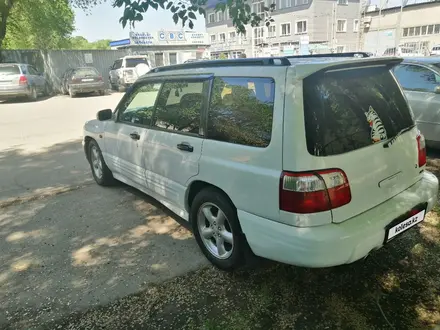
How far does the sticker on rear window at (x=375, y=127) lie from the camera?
2.62 meters

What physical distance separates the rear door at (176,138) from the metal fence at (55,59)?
2174 cm

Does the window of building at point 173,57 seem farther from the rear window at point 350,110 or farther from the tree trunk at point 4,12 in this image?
the rear window at point 350,110

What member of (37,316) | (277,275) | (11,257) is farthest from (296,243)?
(11,257)

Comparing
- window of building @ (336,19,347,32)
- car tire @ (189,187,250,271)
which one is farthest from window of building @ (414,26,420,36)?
car tire @ (189,187,250,271)

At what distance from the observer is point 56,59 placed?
75.7ft

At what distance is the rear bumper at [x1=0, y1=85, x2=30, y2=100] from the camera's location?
16.9 meters

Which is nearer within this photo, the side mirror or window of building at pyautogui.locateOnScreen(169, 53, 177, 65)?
the side mirror

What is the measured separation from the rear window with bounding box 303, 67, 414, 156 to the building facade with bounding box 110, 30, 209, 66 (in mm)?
36761

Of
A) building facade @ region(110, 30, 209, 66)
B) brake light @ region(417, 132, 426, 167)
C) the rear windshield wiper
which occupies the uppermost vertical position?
building facade @ region(110, 30, 209, 66)

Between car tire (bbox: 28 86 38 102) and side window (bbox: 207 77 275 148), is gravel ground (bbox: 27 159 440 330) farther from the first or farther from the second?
car tire (bbox: 28 86 38 102)

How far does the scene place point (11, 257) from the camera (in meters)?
3.51

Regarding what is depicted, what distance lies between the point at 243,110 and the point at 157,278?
1589 millimetres

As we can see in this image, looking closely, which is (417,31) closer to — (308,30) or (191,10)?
(308,30)

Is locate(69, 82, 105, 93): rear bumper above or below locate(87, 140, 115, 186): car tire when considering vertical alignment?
above
